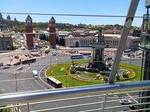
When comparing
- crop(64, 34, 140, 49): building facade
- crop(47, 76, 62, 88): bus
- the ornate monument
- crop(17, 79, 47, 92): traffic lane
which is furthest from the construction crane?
the ornate monument

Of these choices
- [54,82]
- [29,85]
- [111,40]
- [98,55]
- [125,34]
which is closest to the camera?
[125,34]

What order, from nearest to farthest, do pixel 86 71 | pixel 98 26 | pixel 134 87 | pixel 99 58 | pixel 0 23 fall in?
pixel 134 87 → pixel 0 23 → pixel 98 26 → pixel 99 58 → pixel 86 71

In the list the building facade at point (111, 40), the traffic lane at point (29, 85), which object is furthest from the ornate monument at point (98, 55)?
the building facade at point (111, 40)

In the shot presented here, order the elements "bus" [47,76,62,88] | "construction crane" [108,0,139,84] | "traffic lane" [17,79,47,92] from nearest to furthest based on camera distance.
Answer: "construction crane" [108,0,139,84]
"bus" [47,76,62,88]
"traffic lane" [17,79,47,92]

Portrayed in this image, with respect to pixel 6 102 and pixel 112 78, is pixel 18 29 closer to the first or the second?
pixel 112 78

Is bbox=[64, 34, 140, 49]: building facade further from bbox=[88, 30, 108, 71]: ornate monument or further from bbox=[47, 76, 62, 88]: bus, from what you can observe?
bbox=[88, 30, 108, 71]: ornate monument

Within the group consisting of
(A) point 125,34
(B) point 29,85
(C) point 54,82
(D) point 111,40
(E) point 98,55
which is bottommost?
(B) point 29,85

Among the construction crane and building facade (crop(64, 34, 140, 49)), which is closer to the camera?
the construction crane

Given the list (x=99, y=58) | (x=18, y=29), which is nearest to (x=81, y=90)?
(x=18, y=29)

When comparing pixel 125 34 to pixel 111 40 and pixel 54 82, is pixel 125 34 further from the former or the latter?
pixel 54 82

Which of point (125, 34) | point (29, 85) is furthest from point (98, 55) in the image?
point (125, 34)

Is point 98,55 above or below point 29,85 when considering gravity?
above
